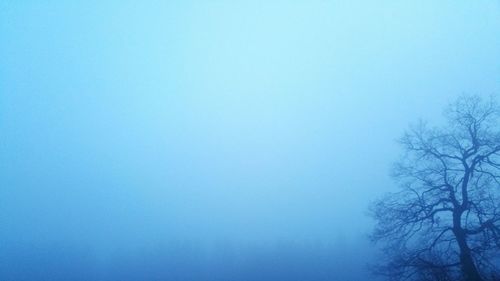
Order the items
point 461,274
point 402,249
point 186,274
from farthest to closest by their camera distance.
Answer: point 186,274 < point 402,249 < point 461,274

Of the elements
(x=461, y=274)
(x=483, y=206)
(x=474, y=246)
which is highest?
(x=483, y=206)

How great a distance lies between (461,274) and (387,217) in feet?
8.83

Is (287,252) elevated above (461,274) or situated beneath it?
elevated above

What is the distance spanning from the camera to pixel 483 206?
1216cm

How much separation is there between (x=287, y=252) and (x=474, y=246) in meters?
41.4

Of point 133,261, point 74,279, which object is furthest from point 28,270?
point 133,261

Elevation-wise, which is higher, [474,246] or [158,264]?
[158,264]

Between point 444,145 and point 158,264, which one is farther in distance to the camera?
point 158,264

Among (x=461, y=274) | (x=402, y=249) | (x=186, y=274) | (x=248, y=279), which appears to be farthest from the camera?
(x=186, y=274)

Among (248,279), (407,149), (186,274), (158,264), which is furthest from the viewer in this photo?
(158,264)

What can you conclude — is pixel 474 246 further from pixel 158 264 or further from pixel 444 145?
pixel 158 264

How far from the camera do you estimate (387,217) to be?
42.3 ft

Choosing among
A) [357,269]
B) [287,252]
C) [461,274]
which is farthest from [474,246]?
[287,252]

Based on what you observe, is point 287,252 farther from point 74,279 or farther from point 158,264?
point 74,279
